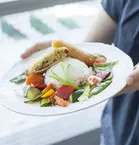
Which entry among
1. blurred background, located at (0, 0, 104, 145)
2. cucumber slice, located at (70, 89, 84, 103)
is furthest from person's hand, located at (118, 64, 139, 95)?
blurred background, located at (0, 0, 104, 145)

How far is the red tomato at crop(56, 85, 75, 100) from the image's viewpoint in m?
0.79

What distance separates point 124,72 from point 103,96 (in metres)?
0.10

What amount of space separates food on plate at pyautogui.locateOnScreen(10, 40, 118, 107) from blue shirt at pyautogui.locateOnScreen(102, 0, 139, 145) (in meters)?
0.09

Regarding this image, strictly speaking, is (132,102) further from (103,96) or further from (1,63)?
(1,63)

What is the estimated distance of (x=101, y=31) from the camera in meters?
1.04

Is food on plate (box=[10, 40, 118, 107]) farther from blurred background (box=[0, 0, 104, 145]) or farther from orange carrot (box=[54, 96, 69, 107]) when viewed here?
blurred background (box=[0, 0, 104, 145])

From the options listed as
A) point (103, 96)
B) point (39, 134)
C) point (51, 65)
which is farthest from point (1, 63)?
point (103, 96)

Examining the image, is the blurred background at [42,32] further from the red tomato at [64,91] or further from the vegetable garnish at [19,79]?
the red tomato at [64,91]

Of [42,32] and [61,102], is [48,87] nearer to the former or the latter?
[61,102]

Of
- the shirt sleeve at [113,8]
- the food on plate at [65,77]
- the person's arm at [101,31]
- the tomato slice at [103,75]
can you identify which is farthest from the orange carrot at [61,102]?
the shirt sleeve at [113,8]

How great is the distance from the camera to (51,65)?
35.5 inches

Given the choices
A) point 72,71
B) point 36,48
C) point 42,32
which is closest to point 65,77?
point 72,71

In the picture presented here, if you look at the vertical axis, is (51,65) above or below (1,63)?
above

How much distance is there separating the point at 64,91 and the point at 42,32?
2.63 ft
